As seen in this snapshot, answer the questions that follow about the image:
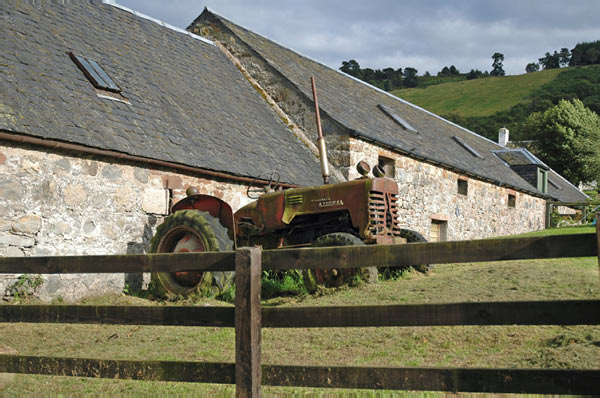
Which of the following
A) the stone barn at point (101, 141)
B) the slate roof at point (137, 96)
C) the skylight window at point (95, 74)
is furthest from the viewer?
the skylight window at point (95, 74)

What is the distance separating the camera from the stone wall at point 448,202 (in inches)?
630

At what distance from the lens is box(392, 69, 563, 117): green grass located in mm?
80188

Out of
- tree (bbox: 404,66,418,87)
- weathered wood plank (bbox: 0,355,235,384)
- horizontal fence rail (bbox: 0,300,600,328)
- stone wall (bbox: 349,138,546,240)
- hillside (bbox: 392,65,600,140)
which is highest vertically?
tree (bbox: 404,66,418,87)

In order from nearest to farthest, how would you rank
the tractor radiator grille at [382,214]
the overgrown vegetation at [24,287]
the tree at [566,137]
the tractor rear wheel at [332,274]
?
1. the tractor rear wheel at [332,274]
2. the overgrown vegetation at [24,287]
3. the tractor radiator grille at [382,214]
4. the tree at [566,137]

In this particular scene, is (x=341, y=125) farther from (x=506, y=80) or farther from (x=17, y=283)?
(x=506, y=80)

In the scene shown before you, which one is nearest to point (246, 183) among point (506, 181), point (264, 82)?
point (264, 82)

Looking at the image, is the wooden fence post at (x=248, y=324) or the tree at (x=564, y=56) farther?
the tree at (x=564, y=56)

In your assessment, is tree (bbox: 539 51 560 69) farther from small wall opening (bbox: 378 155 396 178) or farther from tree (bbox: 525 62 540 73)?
small wall opening (bbox: 378 155 396 178)

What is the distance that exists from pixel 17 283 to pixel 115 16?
8.35 m

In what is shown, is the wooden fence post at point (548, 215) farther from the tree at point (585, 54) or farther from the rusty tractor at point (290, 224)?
the tree at point (585, 54)

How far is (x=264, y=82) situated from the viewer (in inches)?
635

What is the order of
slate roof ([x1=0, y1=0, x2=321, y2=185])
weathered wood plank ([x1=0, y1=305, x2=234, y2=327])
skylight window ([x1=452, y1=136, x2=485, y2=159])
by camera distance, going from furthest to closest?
1. skylight window ([x1=452, y1=136, x2=485, y2=159])
2. slate roof ([x1=0, y1=0, x2=321, y2=185])
3. weathered wood plank ([x1=0, y1=305, x2=234, y2=327])

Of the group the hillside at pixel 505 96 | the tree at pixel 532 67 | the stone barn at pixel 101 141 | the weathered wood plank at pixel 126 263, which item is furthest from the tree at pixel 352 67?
the weathered wood plank at pixel 126 263

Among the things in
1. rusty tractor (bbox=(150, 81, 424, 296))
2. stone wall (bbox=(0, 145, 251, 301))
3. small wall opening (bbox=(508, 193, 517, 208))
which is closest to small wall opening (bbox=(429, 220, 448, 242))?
small wall opening (bbox=(508, 193, 517, 208))
